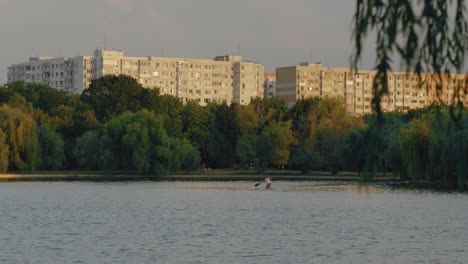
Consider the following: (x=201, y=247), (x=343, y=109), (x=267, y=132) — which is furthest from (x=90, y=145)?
(x=201, y=247)

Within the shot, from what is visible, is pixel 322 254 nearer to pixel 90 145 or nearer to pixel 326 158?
pixel 90 145

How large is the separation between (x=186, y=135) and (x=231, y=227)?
7682 cm

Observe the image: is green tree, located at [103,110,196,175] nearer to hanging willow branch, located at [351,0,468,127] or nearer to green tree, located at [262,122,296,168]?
green tree, located at [262,122,296,168]

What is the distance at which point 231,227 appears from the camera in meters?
43.2

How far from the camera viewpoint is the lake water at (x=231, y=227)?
31641 millimetres

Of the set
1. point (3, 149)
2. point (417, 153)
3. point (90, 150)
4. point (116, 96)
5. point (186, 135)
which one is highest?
point (116, 96)

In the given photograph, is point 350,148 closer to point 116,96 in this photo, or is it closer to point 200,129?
point 200,129

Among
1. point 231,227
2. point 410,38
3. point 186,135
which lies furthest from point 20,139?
point 410,38

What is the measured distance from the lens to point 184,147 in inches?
3839

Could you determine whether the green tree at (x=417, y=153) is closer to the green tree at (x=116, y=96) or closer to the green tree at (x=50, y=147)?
the green tree at (x=50, y=147)

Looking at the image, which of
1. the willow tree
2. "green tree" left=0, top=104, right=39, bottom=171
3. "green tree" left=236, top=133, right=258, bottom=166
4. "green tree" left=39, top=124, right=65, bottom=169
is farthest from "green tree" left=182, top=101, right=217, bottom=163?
the willow tree

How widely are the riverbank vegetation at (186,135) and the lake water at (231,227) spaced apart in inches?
185

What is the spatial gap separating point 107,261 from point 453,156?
108ft

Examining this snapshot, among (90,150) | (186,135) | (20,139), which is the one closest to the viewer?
(20,139)
